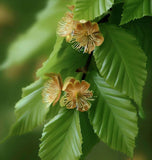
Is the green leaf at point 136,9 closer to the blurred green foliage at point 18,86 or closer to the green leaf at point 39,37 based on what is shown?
the green leaf at point 39,37

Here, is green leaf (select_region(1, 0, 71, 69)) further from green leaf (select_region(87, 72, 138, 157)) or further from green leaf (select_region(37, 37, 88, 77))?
green leaf (select_region(87, 72, 138, 157))

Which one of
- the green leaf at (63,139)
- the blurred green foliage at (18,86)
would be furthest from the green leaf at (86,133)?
the blurred green foliage at (18,86)

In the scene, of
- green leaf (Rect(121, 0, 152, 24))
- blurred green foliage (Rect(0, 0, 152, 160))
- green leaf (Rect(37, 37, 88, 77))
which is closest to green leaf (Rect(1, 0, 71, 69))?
blurred green foliage (Rect(0, 0, 152, 160))

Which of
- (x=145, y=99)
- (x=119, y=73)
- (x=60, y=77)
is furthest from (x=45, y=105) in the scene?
(x=145, y=99)

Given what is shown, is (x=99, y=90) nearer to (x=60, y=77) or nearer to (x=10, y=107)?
(x=60, y=77)

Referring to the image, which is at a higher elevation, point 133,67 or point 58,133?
point 133,67

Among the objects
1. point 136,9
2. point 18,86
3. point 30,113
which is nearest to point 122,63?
point 136,9
